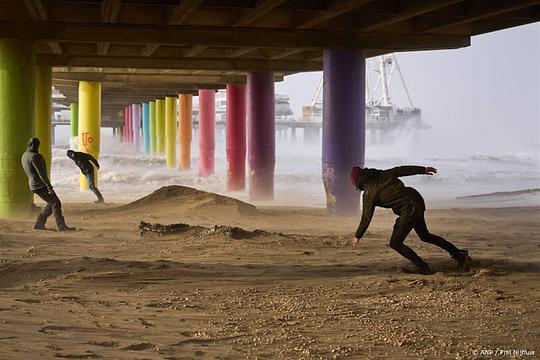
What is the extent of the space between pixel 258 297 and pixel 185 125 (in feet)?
110

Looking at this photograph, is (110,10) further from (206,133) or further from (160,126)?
(160,126)

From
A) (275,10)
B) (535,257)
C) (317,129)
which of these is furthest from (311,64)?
(317,129)

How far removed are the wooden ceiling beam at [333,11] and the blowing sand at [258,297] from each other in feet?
13.9

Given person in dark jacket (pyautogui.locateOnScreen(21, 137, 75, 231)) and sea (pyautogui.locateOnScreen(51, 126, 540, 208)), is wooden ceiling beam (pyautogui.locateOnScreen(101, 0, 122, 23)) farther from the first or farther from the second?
sea (pyautogui.locateOnScreen(51, 126, 540, 208))

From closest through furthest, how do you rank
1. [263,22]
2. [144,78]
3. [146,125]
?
[263,22]
[144,78]
[146,125]

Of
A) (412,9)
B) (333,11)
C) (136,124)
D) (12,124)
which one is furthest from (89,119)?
(136,124)

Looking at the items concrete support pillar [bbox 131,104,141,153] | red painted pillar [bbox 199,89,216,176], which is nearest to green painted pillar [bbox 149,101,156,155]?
concrete support pillar [bbox 131,104,141,153]

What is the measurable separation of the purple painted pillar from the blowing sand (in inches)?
144

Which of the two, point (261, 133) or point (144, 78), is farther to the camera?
point (144, 78)

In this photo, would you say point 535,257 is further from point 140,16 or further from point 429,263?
point 140,16

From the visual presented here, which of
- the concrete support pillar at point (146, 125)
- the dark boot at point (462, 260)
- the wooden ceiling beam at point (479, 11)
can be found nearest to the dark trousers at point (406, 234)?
the dark boot at point (462, 260)

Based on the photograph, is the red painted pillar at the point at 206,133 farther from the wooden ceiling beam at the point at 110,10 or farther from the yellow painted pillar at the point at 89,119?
the wooden ceiling beam at the point at 110,10

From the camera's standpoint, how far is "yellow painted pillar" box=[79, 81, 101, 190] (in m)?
29.0

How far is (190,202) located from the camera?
63.8 ft
